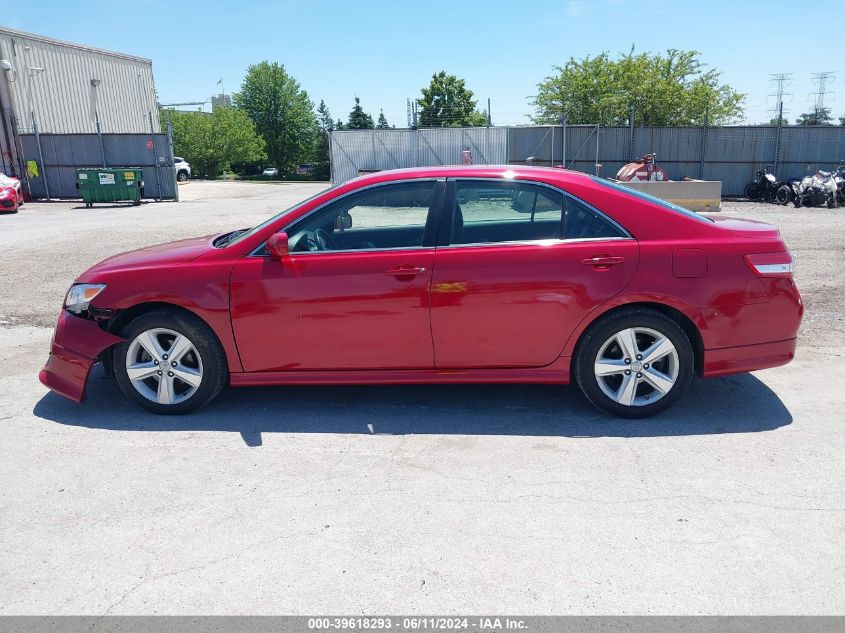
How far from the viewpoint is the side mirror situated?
13.9ft

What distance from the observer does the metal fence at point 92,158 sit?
83.7 ft

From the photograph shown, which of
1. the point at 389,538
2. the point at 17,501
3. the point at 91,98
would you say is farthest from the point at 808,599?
the point at 91,98

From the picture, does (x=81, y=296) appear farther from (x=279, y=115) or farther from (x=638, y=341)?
(x=279, y=115)

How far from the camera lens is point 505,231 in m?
4.43

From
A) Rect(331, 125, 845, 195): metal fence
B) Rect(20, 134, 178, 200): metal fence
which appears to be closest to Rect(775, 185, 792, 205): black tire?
Rect(331, 125, 845, 195): metal fence

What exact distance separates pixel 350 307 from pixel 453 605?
2.12 meters

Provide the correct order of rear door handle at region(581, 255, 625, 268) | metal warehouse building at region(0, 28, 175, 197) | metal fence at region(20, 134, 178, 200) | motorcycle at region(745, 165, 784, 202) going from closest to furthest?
1. rear door handle at region(581, 255, 625, 268)
2. motorcycle at region(745, 165, 784, 202)
3. metal fence at region(20, 134, 178, 200)
4. metal warehouse building at region(0, 28, 175, 197)

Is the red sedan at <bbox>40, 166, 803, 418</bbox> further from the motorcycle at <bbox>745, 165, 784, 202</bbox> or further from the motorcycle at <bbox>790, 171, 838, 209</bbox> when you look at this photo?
the motorcycle at <bbox>745, 165, 784, 202</bbox>

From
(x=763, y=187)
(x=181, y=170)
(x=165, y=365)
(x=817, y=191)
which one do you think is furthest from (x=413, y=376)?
(x=181, y=170)

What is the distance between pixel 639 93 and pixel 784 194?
1608cm

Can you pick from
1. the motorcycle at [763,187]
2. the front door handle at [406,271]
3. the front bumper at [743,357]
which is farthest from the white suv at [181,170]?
the front bumper at [743,357]

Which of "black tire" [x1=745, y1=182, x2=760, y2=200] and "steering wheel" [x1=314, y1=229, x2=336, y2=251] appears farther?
"black tire" [x1=745, y1=182, x2=760, y2=200]

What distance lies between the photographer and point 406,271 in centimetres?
423

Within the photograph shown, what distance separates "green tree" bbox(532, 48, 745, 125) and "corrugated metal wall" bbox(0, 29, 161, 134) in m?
21.8
